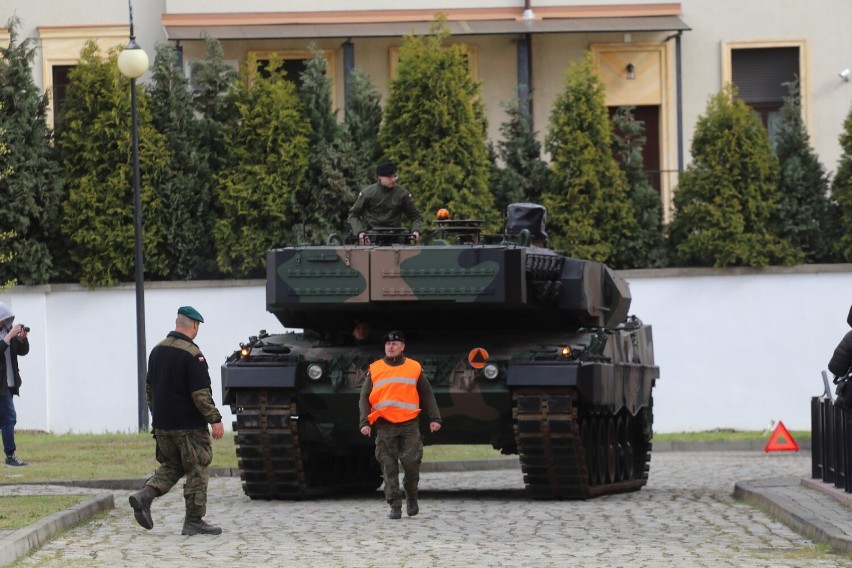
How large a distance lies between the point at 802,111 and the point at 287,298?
17493 millimetres

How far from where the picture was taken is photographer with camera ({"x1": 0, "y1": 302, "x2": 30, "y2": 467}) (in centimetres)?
2066

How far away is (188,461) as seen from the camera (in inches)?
562

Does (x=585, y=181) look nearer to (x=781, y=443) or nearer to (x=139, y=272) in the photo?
(x=781, y=443)

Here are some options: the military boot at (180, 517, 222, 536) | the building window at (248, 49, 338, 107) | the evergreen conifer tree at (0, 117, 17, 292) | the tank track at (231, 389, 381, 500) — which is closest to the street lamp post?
the evergreen conifer tree at (0, 117, 17, 292)

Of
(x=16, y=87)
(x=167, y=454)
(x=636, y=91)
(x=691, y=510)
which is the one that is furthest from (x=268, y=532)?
(x=636, y=91)

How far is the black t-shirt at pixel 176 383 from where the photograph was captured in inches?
559

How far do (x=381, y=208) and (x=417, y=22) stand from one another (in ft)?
43.9

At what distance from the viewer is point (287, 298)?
1773 cm

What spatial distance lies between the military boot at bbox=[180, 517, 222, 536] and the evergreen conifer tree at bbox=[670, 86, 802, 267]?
54.9 feet

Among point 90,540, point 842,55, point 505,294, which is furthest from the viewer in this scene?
point 842,55

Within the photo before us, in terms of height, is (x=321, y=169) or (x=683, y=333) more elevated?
(x=321, y=169)

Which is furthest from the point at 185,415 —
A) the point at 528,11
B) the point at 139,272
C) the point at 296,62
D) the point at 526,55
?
the point at 296,62

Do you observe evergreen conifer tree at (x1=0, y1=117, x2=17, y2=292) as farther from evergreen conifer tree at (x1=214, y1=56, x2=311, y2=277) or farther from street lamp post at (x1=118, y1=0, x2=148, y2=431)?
evergreen conifer tree at (x1=214, y1=56, x2=311, y2=277)

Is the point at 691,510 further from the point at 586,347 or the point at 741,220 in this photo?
the point at 741,220
